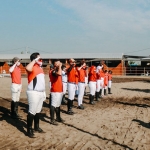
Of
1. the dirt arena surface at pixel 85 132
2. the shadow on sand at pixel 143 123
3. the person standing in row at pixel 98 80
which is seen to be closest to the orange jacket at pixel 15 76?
the dirt arena surface at pixel 85 132

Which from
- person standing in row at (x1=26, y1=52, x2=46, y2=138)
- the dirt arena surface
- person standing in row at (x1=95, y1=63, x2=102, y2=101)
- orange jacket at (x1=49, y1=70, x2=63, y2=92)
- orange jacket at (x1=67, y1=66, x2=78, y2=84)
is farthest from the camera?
person standing in row at (x1=95, y1=63, x2=102, y2=101)

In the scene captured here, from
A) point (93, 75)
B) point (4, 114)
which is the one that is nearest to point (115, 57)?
point (93, 75)

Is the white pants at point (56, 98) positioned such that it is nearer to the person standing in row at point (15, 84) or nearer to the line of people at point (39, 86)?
the line of people at point (39, 86)

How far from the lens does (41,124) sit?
8352 millimetres

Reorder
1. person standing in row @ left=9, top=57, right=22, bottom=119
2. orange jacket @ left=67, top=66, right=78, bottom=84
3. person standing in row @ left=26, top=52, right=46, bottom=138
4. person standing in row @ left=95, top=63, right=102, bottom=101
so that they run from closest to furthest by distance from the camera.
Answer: person standing in row @ left=26, top=52, right=46, bottom=138
person standing in row @ left=9, top=57, right=22, bottom=119
orange jacket @ left=67, top=66, right=78, bottom=84
person standing in row @ left=95, top=63, right=102, bottom=101

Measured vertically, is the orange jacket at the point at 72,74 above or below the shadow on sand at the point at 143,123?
above

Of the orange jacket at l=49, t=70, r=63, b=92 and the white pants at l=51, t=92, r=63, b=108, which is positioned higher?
the orange jacket at l=49, t=70, r=63, b=92

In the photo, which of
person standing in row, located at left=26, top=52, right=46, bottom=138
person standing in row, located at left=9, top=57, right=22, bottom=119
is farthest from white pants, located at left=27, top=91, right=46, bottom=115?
person standing in row, located at left=9, top=57, right=22, bottom=119

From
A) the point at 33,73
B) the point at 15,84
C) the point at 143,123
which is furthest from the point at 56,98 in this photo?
the point at 143,123

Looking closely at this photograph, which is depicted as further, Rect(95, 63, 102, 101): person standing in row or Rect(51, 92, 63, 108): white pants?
Rect(95, 63, 102, 101): person standing in row

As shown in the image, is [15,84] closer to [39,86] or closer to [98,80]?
[39,86]

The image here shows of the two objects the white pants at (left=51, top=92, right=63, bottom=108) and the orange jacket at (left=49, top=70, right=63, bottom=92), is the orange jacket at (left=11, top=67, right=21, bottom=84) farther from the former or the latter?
the white pants at (left=51, top=92, right=63, bottom=108)

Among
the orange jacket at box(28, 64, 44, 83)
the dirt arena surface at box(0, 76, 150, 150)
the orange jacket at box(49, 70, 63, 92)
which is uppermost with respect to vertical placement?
the orange jacket at box(28, 64, 44, 83)

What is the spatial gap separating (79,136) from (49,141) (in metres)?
0.85
